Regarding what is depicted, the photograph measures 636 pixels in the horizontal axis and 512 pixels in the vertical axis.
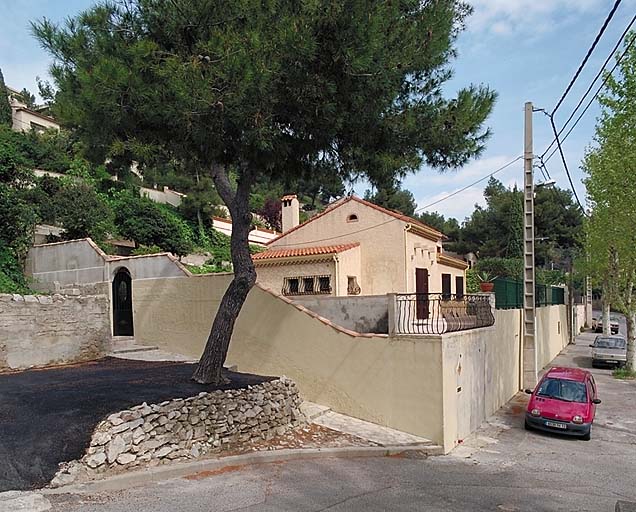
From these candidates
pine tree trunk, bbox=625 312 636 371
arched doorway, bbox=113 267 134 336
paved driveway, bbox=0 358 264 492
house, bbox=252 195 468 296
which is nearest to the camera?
paved driveway, bbox=0 358 264 492

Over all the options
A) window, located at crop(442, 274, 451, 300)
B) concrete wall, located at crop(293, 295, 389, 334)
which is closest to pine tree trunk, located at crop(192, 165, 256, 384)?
concrete wall, located at crop(293, 295, 389, 334)

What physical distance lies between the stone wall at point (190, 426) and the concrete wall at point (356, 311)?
2.86 m

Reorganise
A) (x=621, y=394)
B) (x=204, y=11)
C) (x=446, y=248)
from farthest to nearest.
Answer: (x=446, y=248) → (x=621, y=394) → (x=204, y=11)

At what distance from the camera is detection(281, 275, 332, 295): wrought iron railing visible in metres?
19.5

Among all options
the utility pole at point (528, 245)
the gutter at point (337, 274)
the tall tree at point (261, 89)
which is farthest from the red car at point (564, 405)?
the gutter at point (337, 274)

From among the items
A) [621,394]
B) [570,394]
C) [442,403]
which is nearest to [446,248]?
[621,394]

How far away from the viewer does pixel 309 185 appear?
10.9 m

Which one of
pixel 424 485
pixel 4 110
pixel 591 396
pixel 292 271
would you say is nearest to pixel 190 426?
pixel 424 485

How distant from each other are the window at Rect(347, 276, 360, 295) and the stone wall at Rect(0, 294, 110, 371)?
30.8 feet

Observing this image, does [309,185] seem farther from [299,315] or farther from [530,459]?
[530,459]

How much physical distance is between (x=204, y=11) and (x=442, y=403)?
8173 millimetres

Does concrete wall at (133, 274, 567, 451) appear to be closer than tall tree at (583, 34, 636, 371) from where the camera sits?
Yes

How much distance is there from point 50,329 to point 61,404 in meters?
5.05

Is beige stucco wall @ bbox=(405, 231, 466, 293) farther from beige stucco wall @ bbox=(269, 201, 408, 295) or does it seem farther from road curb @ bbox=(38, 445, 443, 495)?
road curb @ bbox=(38, 445, 443, 495)
